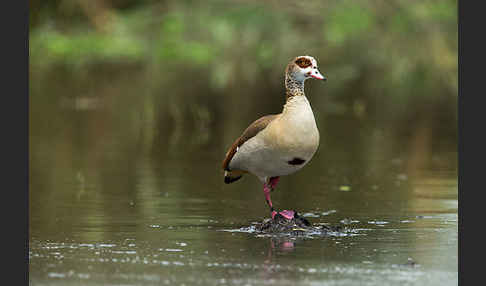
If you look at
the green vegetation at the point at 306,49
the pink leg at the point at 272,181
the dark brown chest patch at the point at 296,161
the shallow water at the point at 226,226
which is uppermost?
the green vegetation at the point at 306,49

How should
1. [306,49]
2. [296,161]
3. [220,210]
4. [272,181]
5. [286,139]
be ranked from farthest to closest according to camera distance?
[306,49], [220,210], [272,181], [296,161], [286,139]

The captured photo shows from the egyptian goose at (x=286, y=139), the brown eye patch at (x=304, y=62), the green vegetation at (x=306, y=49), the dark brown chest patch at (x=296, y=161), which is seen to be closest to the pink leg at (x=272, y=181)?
the egyptian goose at (x=286, y=139)

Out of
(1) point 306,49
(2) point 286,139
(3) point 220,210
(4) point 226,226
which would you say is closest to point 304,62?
(2) point 286,139

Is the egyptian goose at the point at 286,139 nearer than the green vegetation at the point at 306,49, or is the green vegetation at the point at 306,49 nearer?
the egyptian goose at the point at 286,139

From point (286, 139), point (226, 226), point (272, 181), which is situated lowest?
point (226, 226)

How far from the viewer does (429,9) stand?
89.2ft

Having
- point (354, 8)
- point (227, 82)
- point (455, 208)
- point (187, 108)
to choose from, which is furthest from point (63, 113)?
point (455, 208)

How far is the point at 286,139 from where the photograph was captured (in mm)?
10023

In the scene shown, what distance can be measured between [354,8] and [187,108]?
5.99 metres

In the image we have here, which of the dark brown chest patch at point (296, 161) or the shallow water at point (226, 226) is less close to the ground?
the dark brown chest patch at point (296, 161)

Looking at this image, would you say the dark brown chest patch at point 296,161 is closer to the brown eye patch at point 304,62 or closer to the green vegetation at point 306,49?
the brown eye patch at point 304,62

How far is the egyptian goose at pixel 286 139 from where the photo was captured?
10.0 meters

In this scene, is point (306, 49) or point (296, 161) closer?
point (296, 161)

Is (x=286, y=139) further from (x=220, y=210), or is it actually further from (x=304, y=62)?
(x=220, y=210)
